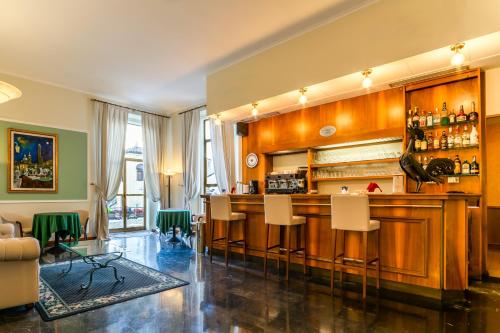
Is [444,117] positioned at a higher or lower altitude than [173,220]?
higher

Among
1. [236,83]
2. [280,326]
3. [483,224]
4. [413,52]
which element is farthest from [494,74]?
[280,326]

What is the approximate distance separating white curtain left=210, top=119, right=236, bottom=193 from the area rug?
313 centimetres

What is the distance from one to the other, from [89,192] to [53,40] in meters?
3.97

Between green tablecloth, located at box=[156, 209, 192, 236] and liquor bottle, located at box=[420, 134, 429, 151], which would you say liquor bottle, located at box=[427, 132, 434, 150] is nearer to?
liquor bottle, located at box=[420, 134, 429, 151]

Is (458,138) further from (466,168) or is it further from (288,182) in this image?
(288,182)

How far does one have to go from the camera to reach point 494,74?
4.49 metres

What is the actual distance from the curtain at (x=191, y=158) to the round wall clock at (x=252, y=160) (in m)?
2.12

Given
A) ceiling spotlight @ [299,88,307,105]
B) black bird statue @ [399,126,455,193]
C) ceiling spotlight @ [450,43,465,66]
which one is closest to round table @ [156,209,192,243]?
ceiling spotlight @ [299,88,307,105]

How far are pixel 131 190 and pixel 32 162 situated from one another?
9.13 feet

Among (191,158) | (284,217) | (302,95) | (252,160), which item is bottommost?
(284,217)

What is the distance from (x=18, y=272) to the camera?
10.0 feet

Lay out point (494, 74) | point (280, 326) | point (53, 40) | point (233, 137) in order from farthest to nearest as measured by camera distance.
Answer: point (233, 137) → point (53, 40) → point (494, 74) → point (280, 326)

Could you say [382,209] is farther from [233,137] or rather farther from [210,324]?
[233,137]

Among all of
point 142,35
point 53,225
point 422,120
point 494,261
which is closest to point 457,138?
point 422,120
